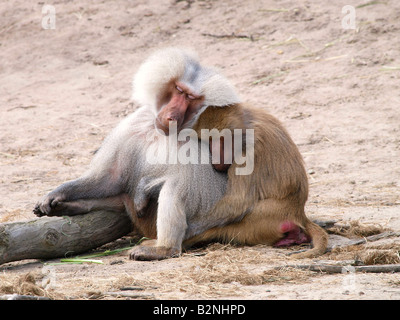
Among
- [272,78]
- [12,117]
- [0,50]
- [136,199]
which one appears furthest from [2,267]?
[0,50]

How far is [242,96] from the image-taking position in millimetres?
8336

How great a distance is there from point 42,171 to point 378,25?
498cm

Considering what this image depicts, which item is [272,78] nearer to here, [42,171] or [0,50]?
[42,171]

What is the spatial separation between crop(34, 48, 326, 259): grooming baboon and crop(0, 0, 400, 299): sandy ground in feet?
0.74

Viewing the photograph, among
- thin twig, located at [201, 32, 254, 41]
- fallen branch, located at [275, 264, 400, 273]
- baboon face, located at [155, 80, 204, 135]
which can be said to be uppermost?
thin twig, located at [201, 32, 254, 41]

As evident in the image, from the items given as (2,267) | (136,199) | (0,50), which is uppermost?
(0,50)

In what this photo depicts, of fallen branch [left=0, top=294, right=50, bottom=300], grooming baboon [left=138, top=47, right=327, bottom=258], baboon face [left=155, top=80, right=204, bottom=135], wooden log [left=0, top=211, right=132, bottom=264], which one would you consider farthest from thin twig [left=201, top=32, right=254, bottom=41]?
fallen branch [left=0, top=294, right=50, bottom=300]

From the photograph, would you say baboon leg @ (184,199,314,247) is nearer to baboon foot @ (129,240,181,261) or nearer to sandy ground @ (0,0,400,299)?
sandy ground @ (0,0,400,299)

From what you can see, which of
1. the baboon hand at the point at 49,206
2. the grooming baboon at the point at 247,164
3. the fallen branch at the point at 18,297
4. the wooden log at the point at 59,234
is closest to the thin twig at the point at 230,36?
the grooming baboon at the point at 247,164

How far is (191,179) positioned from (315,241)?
3.14ft

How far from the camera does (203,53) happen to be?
30.9 feet

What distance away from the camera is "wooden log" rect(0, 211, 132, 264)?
4.22 m

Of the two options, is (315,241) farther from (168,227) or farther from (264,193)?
(168,227)
